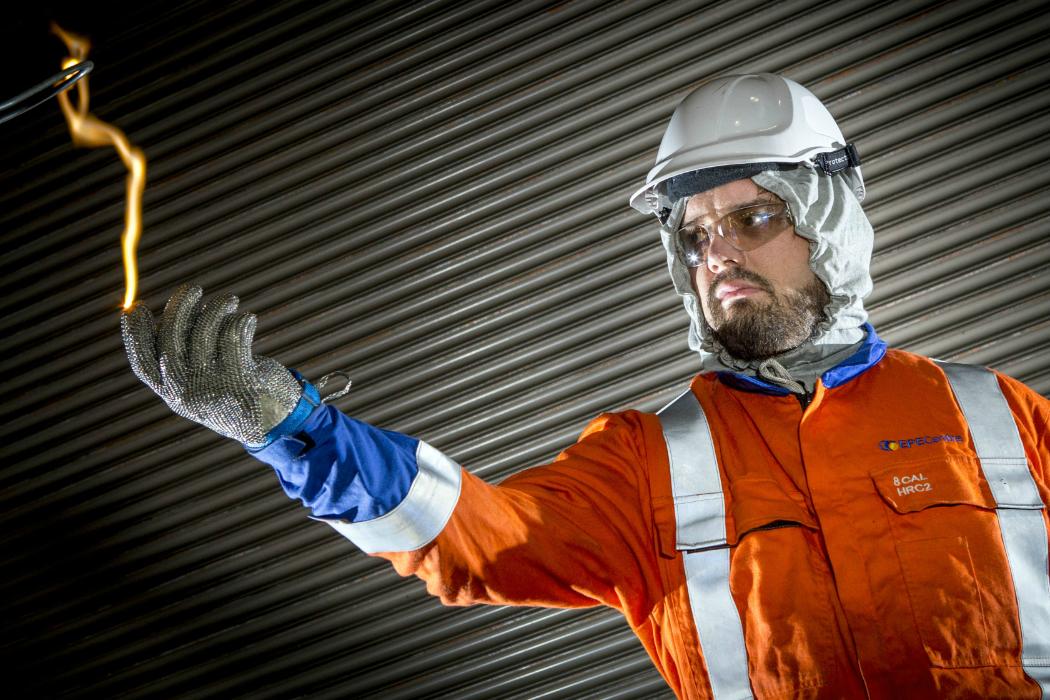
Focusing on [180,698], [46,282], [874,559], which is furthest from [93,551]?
[874,559]

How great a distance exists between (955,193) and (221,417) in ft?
10.8

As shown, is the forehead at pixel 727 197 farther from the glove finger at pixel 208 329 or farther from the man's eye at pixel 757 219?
the glove finger at pixel 208 329

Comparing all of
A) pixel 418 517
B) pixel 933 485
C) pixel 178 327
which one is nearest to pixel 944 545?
pixel 933 485

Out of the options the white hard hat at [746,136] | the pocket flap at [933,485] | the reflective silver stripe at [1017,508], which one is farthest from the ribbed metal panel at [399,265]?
the pocket flap at [933,485]

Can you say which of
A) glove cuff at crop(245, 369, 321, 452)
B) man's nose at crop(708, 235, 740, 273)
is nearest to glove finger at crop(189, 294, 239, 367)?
glove cuff at crop(245, 369, 321, 452)

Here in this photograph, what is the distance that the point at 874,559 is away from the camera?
1.89 metres

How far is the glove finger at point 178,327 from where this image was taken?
167cm

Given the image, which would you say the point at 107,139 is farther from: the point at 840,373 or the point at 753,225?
the point at 840,373

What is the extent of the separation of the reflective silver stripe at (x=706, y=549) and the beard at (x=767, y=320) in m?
0.26

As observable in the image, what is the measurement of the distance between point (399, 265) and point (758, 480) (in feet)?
6.85

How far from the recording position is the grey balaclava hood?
2289 millimetres

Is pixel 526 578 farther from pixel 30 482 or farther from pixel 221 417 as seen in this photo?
pixel 30 482

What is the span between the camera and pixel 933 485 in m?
1.94

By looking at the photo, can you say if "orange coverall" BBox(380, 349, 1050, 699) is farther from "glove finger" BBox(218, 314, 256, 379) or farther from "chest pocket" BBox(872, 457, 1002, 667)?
"glove finger" BBox(218, 314, 256, 379)
